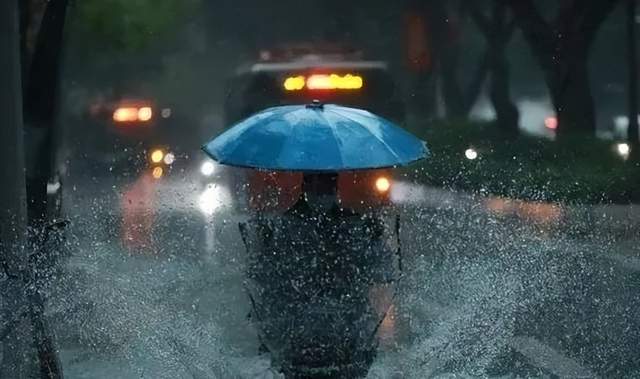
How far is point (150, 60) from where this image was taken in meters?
16.0

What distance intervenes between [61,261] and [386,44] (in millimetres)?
7055

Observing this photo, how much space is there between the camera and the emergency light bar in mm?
12195

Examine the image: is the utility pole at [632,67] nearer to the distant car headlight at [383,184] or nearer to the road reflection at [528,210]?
the road reflection at [528,210]

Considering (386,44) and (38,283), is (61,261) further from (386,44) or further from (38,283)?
(386,44)

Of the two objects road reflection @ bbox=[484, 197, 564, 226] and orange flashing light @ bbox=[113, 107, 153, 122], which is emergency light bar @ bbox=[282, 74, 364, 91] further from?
orange flashing light @ bbox=[113, 107, 153, 122]

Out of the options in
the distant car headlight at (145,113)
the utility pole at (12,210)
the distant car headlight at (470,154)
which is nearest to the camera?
the utility pole at (12,210)

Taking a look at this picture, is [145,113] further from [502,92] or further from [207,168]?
[502,92]

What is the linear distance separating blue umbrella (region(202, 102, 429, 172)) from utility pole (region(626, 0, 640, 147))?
33.6 feet

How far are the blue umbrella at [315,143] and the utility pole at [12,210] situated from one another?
1.75 meters

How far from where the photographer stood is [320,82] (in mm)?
12180

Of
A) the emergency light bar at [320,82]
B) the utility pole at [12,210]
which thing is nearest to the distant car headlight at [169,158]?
the emergency light bar at [320,82]

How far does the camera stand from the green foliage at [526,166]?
14266 mm

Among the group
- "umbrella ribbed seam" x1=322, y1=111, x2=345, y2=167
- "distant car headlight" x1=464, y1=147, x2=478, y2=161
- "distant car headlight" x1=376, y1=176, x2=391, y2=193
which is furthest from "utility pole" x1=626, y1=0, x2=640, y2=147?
"umbrella ribbed seam" x1=322, y1=111, x2=345, y2=167

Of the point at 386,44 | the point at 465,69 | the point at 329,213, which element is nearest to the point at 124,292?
the point at 329,213
